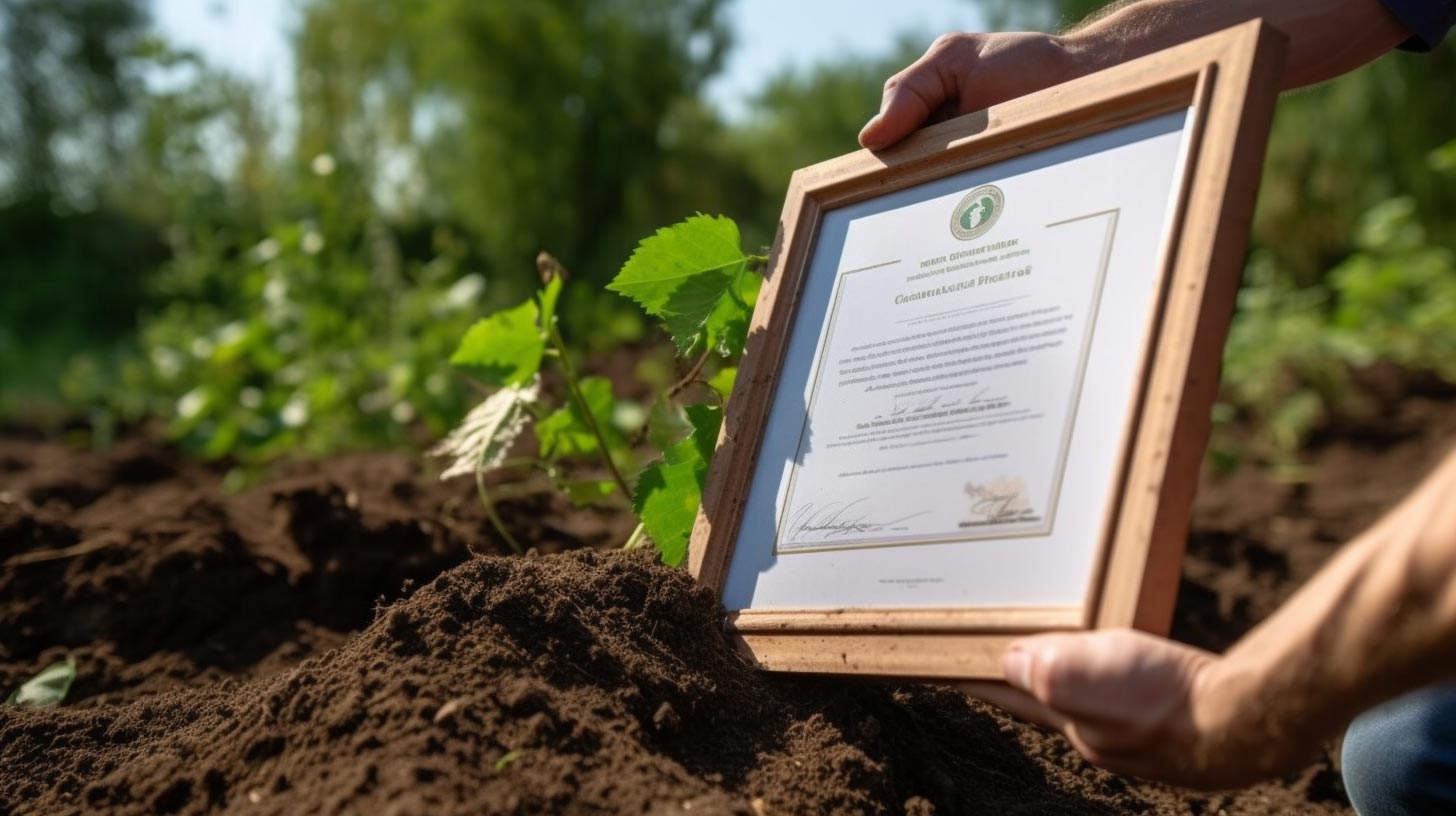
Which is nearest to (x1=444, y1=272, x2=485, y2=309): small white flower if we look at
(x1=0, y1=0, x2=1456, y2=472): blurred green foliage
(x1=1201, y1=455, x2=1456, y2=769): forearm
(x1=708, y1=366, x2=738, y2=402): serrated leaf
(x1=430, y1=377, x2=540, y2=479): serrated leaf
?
(x1=0, y1=0, x2=1456, y2=472): blurred green foliage

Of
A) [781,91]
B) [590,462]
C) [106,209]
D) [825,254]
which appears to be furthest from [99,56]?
[825,254]

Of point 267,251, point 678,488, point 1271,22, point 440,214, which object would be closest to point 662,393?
point 678,488

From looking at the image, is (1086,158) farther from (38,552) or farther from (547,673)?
(38,552)

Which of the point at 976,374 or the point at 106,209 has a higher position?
the point at 106,209

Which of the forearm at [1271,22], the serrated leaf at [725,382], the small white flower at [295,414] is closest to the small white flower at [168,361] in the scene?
the small white flower at [295,414]

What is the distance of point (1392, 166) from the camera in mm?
10406

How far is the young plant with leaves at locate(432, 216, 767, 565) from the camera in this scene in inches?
75.0

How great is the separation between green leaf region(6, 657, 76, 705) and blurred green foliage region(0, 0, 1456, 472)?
214 centimetres

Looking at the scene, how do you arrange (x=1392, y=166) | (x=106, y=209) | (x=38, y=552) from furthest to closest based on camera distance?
(x=106, y=209), (x=1392, y=166), (x=38, y=552)

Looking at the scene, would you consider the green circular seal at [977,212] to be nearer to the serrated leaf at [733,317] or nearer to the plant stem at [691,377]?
the serrated leaf at [733,317]

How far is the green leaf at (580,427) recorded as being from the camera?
2441mm

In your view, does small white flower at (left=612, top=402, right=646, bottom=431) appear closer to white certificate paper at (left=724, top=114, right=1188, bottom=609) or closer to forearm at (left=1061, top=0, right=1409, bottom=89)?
white certificate paper at (left=724, top=114, right=1188, bottom=609)

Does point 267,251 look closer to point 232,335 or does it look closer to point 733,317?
point 232,335

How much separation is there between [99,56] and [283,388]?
81.5 ft
